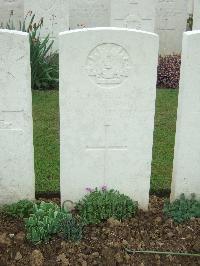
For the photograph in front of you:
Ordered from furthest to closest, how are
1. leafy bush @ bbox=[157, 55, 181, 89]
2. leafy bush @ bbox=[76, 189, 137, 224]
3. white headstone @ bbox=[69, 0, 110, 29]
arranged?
white headstone @ bbox=[69, 0, 110, 29] < leafy bush @ bbox=[157, 55, 181, 89] < leafy bush @ bbox=[76, 189, 137, 224]

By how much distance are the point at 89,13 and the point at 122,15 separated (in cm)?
197

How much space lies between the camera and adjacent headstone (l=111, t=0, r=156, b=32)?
27.2 feet

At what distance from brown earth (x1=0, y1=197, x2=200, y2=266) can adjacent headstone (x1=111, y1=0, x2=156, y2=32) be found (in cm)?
533

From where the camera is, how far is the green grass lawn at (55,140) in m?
4.70

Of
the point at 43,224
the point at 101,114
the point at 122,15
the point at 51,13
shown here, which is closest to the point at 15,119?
the point at 101,114

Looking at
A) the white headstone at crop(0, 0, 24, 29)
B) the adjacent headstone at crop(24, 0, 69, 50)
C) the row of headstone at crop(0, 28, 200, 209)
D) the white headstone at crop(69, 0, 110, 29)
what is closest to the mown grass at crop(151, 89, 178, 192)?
the row of headstone at crop(0, 28, 200, 209)

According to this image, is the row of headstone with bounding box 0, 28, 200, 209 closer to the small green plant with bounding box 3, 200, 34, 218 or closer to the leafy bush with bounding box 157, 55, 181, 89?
the small green plant with bounding box 3, 200, 34, 218

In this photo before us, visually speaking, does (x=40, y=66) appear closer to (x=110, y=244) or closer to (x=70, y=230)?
(x=70, y=230)

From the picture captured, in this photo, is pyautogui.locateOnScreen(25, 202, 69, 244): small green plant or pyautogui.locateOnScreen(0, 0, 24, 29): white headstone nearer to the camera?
pyautogui.locateOnScreen(25, 202, 69, 244): small green plant

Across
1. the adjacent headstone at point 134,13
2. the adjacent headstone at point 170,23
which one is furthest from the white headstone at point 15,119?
the adjacent headstone at point 170,23

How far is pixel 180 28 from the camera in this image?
1021cm

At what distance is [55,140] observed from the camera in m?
5.65

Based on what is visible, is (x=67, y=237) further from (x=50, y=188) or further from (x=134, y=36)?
Result: (x=134, y=36)

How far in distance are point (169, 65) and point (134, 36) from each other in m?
5.07
